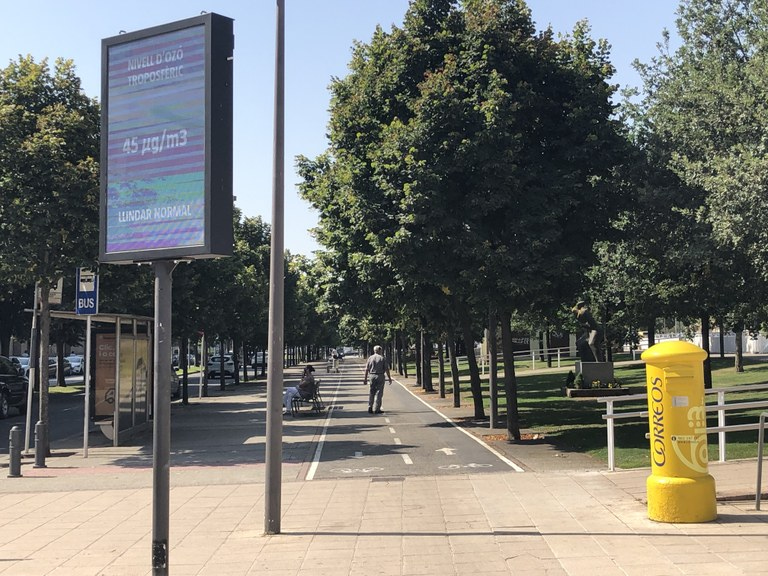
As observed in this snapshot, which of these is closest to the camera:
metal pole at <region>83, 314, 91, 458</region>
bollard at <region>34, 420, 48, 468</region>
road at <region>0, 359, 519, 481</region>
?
road at <region>0, 359, 519, 481</region>

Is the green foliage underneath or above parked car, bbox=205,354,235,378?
above

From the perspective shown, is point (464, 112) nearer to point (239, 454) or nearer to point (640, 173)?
point (640, 173)

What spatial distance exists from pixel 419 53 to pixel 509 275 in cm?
553

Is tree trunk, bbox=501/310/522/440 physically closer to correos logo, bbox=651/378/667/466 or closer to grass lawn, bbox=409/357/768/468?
grass lawn, bbox=409/357/768/468

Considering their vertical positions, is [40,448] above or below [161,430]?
below

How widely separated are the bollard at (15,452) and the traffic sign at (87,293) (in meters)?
2.93

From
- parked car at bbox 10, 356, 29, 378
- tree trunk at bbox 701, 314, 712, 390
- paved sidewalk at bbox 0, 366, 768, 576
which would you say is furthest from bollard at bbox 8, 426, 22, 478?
tree trunk at bbox 701, 314, 712, 390

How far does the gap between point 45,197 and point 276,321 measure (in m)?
8.82

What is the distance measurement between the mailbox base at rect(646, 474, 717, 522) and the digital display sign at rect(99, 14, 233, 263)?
5.16 m

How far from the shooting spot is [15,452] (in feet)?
42.6

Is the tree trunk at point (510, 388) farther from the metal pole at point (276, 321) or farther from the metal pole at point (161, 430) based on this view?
the metal pole at point (161, 430)

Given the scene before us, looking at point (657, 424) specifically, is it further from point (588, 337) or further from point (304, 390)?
point (588, 337)

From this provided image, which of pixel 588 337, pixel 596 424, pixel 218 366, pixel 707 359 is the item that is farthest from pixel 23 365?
pixel 596 424

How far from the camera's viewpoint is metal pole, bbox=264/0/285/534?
8.38m
